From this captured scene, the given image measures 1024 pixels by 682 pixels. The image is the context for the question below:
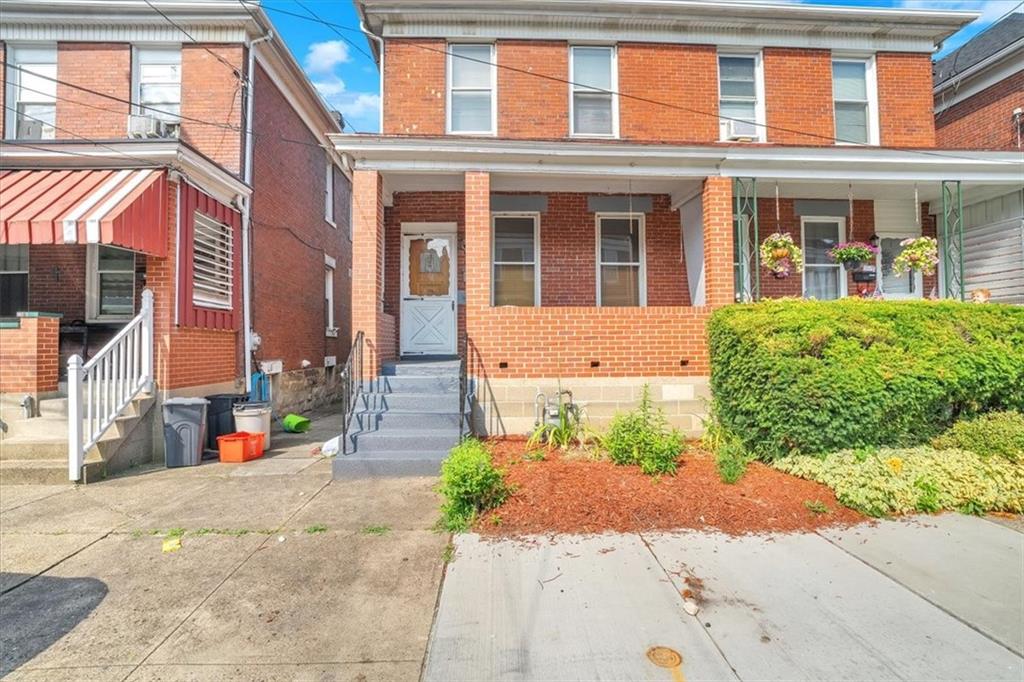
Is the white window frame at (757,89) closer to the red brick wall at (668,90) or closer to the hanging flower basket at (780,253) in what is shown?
the red brick wall at (668,90)

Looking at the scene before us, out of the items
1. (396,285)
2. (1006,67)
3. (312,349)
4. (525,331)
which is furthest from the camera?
(312,349)

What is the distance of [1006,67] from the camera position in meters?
9.84

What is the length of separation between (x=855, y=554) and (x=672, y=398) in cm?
351

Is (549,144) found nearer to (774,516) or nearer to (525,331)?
(525,331)

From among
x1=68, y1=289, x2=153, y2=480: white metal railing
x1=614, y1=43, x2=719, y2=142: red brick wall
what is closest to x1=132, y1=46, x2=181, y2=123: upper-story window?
x1=68, y1=289, x2=153, y2=480: white metal railing

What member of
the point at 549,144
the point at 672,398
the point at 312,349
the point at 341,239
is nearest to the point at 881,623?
the point at 672,398

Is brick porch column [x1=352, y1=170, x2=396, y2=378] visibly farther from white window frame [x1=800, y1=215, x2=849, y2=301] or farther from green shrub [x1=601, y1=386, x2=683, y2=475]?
white window frame [x1=800, y1=215, x2=849, y2=301]

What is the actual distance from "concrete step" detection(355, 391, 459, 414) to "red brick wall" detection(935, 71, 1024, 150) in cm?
1096

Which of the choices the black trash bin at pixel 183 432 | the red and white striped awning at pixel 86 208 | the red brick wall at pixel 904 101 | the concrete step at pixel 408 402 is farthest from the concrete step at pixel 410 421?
the red brick wall at pixel 904 101

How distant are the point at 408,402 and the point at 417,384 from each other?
0.40 metres

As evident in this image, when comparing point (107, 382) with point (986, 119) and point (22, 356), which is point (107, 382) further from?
point (986, 119)

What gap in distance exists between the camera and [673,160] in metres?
7.46

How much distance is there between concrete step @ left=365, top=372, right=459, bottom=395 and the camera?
6852mm

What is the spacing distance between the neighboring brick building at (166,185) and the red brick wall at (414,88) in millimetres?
1468
